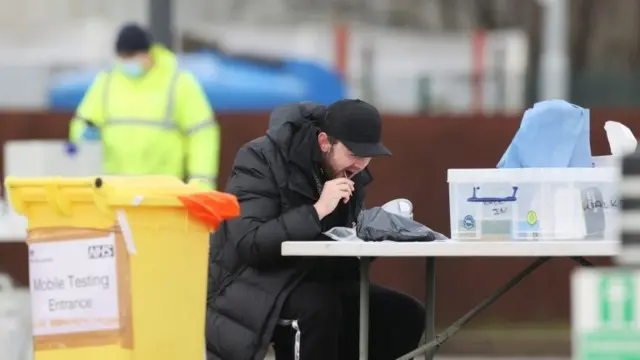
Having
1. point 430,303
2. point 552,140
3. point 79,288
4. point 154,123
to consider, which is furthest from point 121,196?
point 154,123

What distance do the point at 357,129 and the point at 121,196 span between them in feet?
2.59

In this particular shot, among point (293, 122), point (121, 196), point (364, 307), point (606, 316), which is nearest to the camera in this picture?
point (606, 316)

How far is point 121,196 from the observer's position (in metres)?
4.31

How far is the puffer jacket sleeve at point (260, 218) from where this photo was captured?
179 inches

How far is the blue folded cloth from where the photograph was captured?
4559 mm

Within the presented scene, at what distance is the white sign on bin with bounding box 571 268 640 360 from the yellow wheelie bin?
1361 mm

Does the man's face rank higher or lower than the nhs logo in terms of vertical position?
higher

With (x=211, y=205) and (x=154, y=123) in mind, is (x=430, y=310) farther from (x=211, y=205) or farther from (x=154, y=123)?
(x=154, y=123)

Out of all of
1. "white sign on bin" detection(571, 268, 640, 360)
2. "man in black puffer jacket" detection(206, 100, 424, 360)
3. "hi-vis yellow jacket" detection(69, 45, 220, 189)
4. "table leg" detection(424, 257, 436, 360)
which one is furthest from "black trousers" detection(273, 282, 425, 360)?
"hi-vis yellow jacket" detection(69, 45, 220, 189)

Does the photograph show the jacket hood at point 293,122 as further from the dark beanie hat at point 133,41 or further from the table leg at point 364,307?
the dark beanie hat at point 133,41

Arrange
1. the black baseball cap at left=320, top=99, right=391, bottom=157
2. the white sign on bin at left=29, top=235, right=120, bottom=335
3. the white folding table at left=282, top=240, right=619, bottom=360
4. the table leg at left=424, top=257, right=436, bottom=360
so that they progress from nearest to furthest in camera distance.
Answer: the white folding table at left=282, top=240, right=619, bottom=360
the white sign on bin at left=29, top=235, right=120, bottom=335
the black baseball cap at left=320, top=99, right=391, bottom=157
the table leg at left=424, top=257, right=436, bottom=360

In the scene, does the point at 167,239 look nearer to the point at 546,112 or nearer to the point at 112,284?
the point at 112,284

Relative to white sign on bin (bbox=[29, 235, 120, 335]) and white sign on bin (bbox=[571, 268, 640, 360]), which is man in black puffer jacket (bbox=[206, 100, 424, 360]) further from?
white sign on bin (bbox=[571, 268, 640, 360])

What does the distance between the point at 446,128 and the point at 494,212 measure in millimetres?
4403
